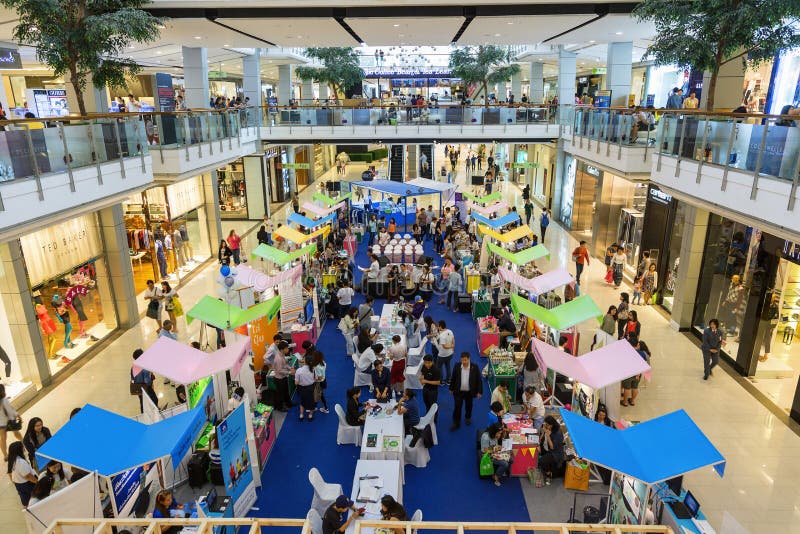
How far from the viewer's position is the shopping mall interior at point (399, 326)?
23.7ft

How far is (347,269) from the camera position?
1634 cm

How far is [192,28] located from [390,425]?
530 inches

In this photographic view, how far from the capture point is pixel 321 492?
7293 mm

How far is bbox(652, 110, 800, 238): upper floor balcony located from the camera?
26.4 feet

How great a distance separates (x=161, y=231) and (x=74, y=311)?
5.08 metres

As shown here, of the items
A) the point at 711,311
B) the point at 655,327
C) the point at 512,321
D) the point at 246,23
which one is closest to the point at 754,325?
the point at 711,311

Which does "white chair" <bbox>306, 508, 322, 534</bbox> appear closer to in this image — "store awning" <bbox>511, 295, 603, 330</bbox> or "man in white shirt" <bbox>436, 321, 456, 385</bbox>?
"man in white shirt" <bbox>436, 321, 456, 385</bbox>

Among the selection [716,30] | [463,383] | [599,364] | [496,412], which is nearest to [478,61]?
[716,30]

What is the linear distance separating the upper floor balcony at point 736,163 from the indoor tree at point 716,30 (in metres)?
1.17

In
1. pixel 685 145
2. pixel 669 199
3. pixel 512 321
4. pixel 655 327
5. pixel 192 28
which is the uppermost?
pixel 192 28

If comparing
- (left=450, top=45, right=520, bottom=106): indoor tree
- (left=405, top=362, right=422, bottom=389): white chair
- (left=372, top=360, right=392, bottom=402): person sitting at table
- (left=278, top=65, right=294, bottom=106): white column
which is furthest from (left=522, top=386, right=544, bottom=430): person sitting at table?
(left=278, top=65, right=294, bottom=106): white column

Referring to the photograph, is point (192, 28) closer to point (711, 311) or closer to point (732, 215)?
point (732, 215)

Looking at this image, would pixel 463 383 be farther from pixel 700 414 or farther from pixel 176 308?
pixel 176 308

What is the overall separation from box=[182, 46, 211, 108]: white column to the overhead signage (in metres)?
6.30
